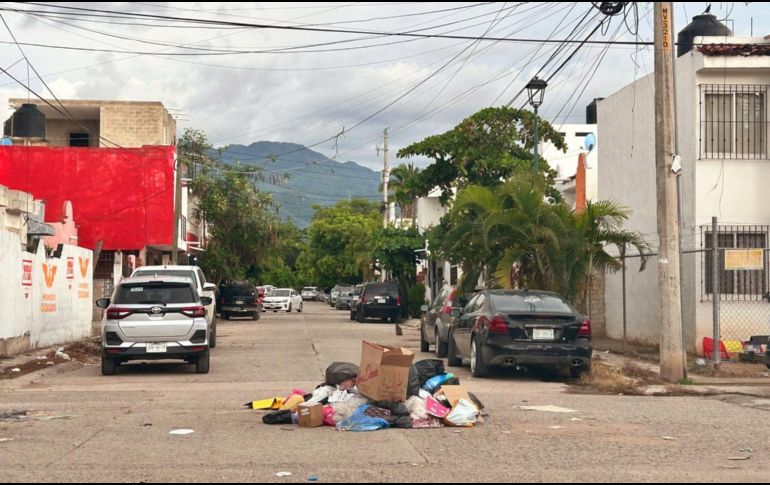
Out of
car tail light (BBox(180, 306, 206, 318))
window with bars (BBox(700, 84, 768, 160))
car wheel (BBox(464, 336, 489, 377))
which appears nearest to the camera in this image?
car wheel (BBox(464, 336, 489, 377))

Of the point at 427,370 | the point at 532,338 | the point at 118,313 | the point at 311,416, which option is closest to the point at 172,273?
the point at 118,313

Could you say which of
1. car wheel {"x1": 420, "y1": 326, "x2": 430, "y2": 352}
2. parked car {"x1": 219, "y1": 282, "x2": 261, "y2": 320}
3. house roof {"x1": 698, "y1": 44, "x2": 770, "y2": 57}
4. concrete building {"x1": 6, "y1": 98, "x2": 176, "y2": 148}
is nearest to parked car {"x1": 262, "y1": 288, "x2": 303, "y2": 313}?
concrete building {"x1": 6, "y1": 98, "x2": 176, "y2": 148}

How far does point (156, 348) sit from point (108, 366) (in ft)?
3.46

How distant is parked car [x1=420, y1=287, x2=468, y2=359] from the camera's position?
2173 cm

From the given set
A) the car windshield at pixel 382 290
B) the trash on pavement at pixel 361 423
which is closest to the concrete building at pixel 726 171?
the trash on pavement at pixel 361 423

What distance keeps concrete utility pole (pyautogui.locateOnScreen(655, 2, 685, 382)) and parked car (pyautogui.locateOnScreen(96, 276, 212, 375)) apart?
26.0ft

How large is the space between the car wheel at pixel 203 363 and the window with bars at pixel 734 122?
11250 millimetres

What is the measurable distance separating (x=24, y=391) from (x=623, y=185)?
16645 millimetres

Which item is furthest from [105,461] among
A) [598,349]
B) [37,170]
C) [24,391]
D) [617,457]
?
[37,170]

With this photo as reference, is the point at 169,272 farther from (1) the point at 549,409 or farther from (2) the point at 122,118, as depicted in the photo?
(2) the point at 122,118

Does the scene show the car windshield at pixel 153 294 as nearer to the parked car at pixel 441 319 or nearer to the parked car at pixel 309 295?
the parked car at pixel 441 319

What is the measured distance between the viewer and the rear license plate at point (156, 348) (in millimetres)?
18188

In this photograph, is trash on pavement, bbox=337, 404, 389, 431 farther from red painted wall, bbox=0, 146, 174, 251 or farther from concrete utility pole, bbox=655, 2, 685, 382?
red painted wall, bbox=0, 146, 174, 251

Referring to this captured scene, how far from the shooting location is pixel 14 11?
822 inches
